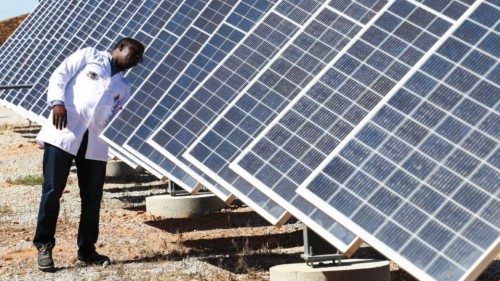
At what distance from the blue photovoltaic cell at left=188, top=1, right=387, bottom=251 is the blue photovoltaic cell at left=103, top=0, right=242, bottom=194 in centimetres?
285

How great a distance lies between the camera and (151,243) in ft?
50.8

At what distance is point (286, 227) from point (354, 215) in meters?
7.28

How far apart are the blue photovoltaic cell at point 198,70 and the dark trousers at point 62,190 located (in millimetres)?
1785

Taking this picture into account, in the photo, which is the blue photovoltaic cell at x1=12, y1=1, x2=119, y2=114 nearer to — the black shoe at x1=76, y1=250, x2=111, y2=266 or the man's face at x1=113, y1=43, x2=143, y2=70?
the black shoe at x1=76, y1=250, x2=111, y2=266

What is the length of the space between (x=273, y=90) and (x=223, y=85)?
5.58 feet

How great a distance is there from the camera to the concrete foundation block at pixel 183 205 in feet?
58.7

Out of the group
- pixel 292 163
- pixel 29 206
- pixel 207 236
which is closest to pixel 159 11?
pixel 29 206

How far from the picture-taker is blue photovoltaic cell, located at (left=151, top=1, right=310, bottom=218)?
13266 millimetres

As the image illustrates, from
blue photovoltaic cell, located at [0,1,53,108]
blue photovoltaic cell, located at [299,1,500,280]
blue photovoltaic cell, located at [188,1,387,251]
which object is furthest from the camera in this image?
blue photovoltaic cell, located at [0,1,53,108]

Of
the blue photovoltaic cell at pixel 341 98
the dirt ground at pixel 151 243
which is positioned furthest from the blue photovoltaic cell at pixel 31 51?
the blue photovoltaic cell at pixel 341 98

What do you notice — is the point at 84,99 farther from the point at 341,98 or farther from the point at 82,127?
the point at 341,98

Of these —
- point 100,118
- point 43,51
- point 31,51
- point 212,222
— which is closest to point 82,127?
point 100,118

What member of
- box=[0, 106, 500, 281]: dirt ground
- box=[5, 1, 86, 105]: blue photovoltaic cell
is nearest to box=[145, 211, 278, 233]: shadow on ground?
box=[0, 106, 500, 281]: dirt ground

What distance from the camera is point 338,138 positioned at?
10.1 m
